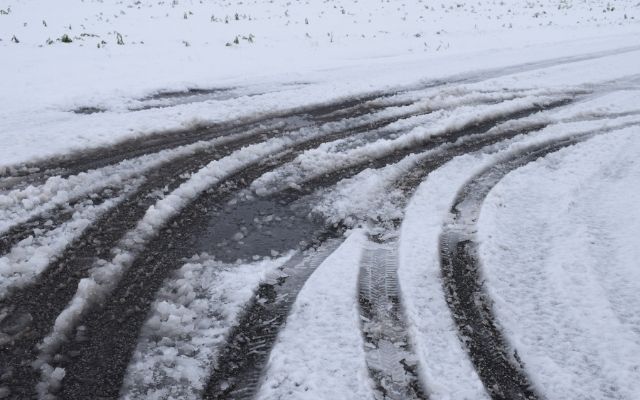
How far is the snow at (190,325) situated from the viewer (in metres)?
2.72

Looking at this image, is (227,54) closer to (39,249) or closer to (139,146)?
(139,146)

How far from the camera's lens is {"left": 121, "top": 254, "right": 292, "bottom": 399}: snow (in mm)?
2723

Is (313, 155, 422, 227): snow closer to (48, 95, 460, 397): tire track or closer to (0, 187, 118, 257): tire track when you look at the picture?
(48, 95, 460, 397): tire track

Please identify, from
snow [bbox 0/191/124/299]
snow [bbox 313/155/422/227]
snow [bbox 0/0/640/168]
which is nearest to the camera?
snow [bbox 0/191/124/299]

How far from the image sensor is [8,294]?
3.30m

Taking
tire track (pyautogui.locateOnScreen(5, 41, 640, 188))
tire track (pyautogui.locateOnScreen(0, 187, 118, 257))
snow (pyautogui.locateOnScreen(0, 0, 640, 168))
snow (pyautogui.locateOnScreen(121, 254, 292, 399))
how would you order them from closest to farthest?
snow (pyautogui.locateOnScreen(121, 254, 292, 399)) < tire track (pyautogui.locateOnScreen(0, 187, 118, 257)) < tire track (pyautogui.locateOnScreen(5, 41, 640, 188)) < snow (pyautogui.locateOnScreen(0, 0, 640, 168))

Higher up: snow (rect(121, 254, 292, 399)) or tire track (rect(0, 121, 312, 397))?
tire track (rect(0, 121, 312, 397))

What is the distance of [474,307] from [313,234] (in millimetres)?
1543

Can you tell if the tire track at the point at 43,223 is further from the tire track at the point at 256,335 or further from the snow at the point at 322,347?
the snow at the point at 322,347

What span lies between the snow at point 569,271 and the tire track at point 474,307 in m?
0.08

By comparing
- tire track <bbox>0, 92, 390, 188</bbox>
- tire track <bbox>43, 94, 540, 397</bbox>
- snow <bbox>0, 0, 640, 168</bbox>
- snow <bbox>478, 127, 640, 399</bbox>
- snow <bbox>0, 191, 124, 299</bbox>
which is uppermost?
snow <bbox>0, 0, 640, 168</bbox>

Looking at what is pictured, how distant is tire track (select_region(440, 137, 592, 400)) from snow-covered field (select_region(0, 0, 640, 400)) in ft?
0.06

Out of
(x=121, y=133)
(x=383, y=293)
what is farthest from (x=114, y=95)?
(x=383, y=293)

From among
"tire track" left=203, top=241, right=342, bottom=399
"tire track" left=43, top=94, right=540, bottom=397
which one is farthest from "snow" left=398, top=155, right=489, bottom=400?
"tire track" left=43, top=94, right=540, bottom=397
